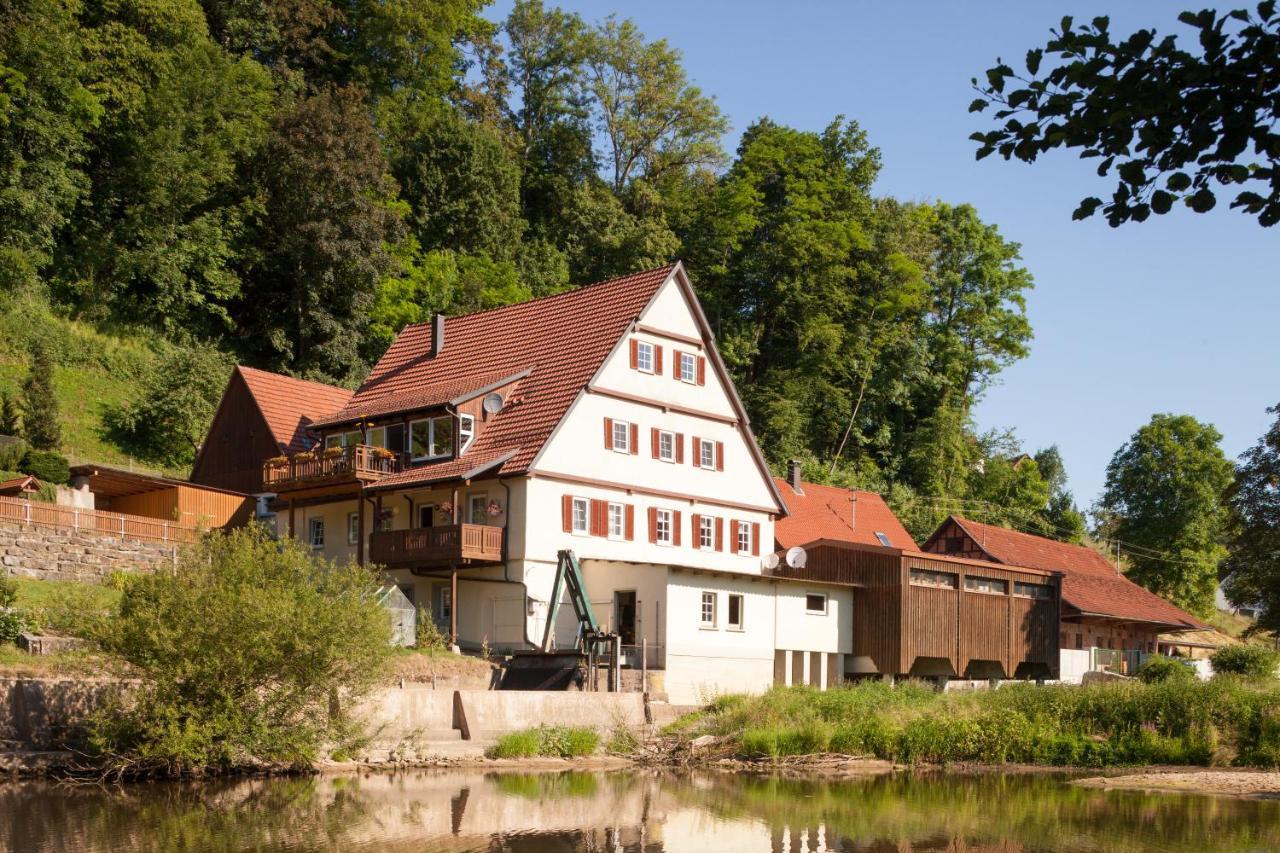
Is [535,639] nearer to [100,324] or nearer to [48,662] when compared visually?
[48,662]

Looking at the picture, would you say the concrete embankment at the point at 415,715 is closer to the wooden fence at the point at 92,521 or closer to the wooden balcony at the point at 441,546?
the wooden balcony at the point at 441,546

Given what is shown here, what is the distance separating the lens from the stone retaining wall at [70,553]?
120 feet

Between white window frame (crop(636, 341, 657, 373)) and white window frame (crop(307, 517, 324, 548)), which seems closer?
white window frame (crop(636, 341, 657, 373))

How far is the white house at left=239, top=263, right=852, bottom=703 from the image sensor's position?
41.1 meters

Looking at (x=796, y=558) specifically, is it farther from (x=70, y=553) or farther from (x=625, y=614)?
(x=70, y=553)

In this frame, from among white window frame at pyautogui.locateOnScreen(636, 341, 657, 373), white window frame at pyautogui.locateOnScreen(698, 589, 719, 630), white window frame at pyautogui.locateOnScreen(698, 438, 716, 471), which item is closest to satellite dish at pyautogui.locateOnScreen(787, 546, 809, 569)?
white window frame at pyautogui.locateOnScreen(698, 589, 719, 630)

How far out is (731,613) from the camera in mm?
42469

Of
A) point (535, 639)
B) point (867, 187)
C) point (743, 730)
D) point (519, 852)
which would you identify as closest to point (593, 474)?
point (535, 639)

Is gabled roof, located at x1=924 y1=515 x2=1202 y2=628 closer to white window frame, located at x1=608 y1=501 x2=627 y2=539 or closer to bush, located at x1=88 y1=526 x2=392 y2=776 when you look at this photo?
white window frame, located at x1=608 y1=501 x2=627 y2=539

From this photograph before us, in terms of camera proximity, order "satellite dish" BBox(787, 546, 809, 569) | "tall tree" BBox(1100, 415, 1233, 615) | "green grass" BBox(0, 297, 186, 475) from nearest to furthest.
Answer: "satellite dish" BBox(787, 546, 809, 569) → "green grass" BBox(0, 297, 186, 475) → "tall tree" BBox(1100, 415, 1233, 615)

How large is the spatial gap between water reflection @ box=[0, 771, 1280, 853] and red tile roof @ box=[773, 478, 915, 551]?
81.0 feet

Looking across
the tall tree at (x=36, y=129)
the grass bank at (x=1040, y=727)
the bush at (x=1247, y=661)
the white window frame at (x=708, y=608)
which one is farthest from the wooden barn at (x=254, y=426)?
the bush at (x=1247, y=661)

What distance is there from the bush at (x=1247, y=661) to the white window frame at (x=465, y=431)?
25.1m

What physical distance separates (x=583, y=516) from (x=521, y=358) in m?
6.39
